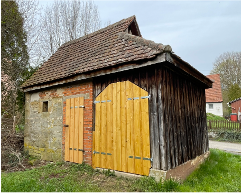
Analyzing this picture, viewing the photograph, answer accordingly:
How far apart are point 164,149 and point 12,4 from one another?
3.93 m

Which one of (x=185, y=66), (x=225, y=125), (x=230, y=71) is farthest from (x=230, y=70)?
(x=185, y=66)

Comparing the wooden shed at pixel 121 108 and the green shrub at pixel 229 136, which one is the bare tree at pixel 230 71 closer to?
the green shrub at pixel 229 136

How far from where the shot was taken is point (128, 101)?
15.8 ft

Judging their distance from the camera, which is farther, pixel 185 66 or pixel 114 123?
pixel 114 123

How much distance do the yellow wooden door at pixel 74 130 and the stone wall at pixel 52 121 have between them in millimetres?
154

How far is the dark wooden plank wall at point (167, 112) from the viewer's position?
428 cm

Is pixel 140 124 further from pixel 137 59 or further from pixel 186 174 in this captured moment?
pixel 186 174

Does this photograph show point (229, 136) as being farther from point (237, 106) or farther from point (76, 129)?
point (237, 106)

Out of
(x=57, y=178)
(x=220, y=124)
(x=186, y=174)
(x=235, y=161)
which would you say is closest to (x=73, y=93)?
(x=57, y=178)

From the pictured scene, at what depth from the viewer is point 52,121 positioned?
6.75 m

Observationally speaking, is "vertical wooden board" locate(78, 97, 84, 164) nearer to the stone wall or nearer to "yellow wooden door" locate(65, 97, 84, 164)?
"yellow wooden door" locate(65, 97, 84, 164)

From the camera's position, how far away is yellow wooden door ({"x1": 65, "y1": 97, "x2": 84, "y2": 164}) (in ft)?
18.7

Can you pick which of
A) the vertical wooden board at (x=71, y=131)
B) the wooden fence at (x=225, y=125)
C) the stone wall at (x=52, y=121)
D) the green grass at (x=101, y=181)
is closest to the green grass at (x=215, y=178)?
the green grass at (x=101, y=181)

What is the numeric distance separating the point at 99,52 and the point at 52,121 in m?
2.99
